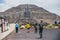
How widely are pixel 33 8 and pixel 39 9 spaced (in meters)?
3.14

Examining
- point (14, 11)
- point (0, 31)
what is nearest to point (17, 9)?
point (14, 11)

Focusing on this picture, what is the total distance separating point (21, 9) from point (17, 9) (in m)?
5.68

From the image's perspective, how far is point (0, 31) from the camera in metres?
27.3

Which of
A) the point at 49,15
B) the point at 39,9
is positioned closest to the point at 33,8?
the point at 39,9

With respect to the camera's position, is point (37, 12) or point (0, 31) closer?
point (0, 31)

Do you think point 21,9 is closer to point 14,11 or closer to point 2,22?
point 14,11

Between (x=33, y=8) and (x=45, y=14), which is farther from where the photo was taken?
(x=33, y=8)

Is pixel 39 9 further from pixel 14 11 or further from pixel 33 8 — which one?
pixel 14 11

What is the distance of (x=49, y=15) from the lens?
115 meters

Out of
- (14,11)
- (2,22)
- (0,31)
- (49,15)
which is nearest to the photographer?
(2,22)

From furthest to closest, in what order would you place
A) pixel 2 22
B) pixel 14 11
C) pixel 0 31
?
pixel 14 11 → pixel 0 31 → pixel 2 22

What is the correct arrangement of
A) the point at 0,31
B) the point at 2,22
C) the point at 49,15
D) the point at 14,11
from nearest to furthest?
the point at 2,22, the point at 0,31, the point at 49,15, the point at 14,11

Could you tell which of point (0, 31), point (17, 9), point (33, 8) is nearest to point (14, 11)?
point (17, 9)

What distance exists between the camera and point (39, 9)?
12550cm
